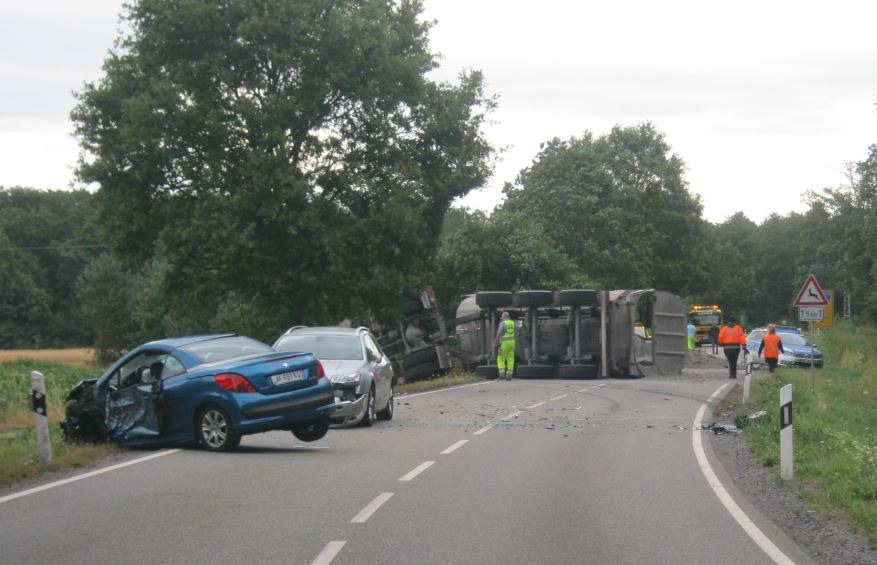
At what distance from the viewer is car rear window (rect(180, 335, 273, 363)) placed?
49.2 ft

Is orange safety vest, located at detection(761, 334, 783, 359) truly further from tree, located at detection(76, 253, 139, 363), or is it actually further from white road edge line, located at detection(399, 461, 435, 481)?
tree, located at detection(76, 253, 139, 363)

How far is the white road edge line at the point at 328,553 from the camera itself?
7910 mm

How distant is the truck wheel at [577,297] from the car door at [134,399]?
23.1m

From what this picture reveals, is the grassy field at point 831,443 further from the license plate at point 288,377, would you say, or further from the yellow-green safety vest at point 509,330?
the yellow-green safety vest at point 509,330

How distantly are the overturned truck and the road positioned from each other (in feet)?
63.7

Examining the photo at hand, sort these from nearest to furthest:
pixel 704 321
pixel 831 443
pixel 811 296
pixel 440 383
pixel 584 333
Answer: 1. pixel 831 443
2. pixel 811 296
3. pixel 440 383
4. pixel 584 333
5. pixel 704 321

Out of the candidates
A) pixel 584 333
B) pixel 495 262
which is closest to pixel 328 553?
pixel 584 333

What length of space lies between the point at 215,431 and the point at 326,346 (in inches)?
182

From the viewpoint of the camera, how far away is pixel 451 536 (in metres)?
8.91

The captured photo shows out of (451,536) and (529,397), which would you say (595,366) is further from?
(451,536)

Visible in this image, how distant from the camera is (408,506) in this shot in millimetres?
10406

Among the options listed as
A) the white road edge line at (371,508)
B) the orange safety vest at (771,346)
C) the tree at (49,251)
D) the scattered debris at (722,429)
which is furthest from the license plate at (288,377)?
the tree at (49,251)

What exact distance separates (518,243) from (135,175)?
22907 millimetres

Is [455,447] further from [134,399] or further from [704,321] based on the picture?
[704,321]
